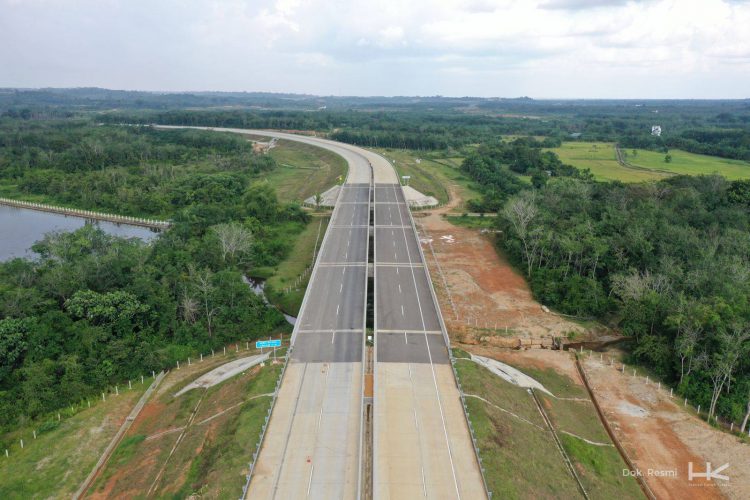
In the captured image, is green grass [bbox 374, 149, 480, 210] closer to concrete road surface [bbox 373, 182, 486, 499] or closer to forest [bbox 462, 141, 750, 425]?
forest [bbox 462, 141, 750, 425]

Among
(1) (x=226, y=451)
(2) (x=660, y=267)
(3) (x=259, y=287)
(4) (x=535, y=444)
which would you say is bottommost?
(4) (x=535, y=444)

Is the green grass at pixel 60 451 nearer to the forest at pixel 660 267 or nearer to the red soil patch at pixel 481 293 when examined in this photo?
the red soil patch at pixel 481 293

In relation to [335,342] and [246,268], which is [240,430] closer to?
[335,342]

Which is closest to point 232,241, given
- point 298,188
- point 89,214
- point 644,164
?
point 298,188

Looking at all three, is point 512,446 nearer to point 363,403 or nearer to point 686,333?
point 363,403

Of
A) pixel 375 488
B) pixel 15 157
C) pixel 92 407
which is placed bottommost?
pixel 92 407

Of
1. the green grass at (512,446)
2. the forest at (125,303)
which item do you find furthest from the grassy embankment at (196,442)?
the green grass at (512,446)

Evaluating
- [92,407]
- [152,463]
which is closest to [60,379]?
[92,407]
